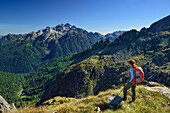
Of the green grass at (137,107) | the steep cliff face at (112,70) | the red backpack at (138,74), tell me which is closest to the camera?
the green grass at (137,107)

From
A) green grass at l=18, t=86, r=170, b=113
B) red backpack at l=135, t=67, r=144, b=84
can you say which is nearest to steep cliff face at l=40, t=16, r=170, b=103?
green grass at l=18, t=86, r=170, b=113

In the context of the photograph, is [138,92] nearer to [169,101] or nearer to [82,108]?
[169,101]

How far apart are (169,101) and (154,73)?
8479 cm

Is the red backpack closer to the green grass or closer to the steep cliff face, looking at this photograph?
the green grass

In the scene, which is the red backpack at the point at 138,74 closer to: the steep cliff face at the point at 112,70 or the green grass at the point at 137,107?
the green grass at the point at 137,107

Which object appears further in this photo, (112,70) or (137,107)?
(112,70)

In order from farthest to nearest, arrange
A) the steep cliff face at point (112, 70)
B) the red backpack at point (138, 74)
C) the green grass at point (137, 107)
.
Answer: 1. the steep cliff face at point (112, 70)
2. the red backpack at point (138, 74)
3. the green grass at point (137, 107)

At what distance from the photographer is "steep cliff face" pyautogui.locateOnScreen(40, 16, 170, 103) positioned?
82812mm

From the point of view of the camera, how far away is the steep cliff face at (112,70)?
82812 millimetres

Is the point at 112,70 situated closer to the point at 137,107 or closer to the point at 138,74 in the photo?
the point at 137,107

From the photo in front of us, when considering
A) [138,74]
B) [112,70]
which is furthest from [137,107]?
[112,70]

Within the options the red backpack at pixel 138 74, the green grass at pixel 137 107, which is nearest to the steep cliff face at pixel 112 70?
the green grass at pixel 137 107

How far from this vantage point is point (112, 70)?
337ft

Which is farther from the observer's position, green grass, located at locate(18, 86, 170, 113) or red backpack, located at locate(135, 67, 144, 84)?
red backpack, located at locate(135, 67, 144, 84)
